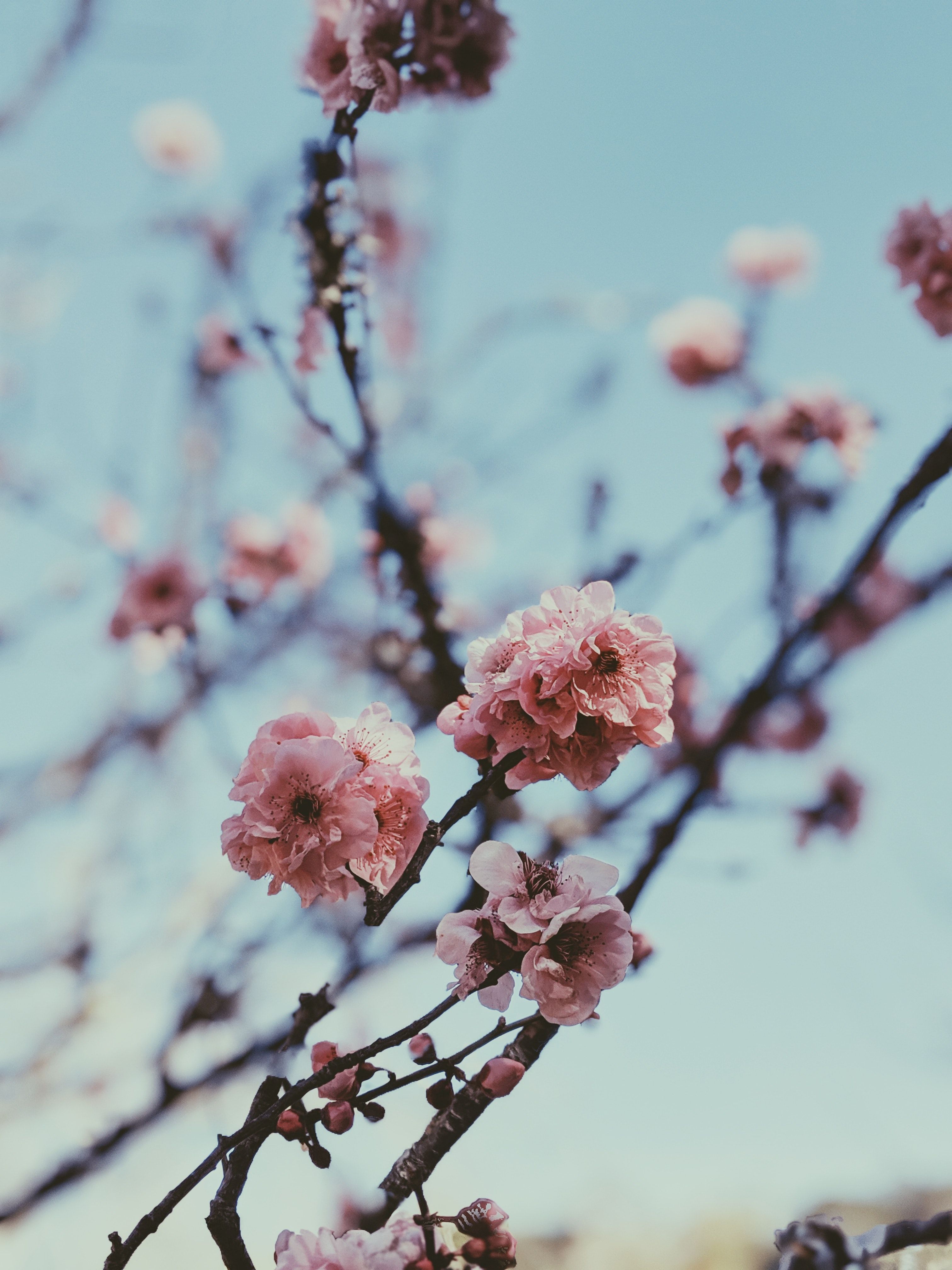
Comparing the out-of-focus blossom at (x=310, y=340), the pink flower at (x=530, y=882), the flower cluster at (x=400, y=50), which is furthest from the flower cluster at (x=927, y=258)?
the pink flower at (x=530, y=882)

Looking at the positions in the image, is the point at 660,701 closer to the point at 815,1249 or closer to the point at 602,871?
the point at 602,871

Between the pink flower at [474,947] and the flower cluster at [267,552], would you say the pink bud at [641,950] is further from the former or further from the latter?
the flower cluster at [267,552]

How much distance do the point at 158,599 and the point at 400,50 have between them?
2603mm

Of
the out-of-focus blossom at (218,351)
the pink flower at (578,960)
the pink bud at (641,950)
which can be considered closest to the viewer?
the pink flower at (578,960)

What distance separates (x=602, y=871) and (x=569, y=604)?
386 millimetres

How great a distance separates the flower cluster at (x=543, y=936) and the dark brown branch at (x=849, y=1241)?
320 mm

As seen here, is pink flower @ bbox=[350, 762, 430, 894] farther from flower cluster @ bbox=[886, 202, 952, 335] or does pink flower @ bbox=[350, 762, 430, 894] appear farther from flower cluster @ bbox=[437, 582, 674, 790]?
flower cluster @ bbox=[886, 202, 952, 335]

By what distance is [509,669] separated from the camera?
1291mm

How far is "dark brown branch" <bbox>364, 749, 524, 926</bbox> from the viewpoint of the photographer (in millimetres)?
1207

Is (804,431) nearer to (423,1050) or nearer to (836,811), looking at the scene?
(836,811)

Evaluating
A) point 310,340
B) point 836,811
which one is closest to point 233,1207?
point 310,340

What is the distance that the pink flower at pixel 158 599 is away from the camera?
3910 millimetres

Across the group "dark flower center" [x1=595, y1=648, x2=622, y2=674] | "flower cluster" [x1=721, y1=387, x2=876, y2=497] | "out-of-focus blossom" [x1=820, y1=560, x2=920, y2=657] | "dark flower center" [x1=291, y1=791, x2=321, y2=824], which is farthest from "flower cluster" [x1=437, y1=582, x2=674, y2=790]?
"out-of-focus blossom" [x1=820, y1=560, x2=920, y2=657]

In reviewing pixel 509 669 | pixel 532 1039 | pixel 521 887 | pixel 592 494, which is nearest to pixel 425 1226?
pixel 532 1039
